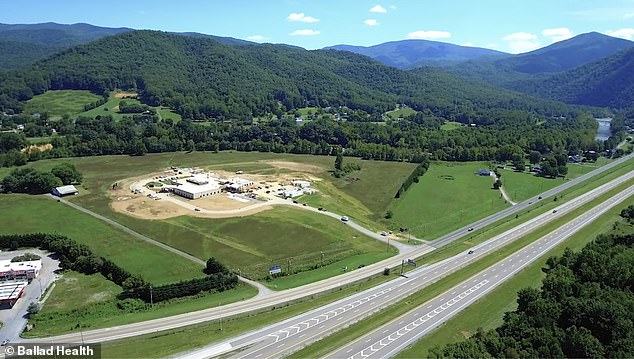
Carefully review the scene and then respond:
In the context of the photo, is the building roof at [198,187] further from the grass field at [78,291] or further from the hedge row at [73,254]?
the grass field at [78,291]

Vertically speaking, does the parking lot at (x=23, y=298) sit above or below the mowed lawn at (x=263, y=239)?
below

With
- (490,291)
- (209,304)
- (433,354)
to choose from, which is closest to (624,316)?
(490,291)

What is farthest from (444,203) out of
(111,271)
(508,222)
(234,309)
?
(111,271)

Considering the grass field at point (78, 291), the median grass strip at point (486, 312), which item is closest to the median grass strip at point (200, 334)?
the grass field at point (78, 291)

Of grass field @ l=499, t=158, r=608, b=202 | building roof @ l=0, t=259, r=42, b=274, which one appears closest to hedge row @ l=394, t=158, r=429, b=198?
grass field @ l=499, t=158, r=608, b=202

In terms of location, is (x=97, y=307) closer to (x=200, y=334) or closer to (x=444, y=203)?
(x=200, y=334)

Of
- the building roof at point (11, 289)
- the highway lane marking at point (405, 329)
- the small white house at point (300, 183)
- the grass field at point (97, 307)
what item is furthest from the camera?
the small white house at point (300, 183)

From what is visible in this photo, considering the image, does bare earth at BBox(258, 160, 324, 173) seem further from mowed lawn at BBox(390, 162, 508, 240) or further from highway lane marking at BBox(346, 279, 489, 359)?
highway lane marking at BBox(346, 279, 489, 359)
